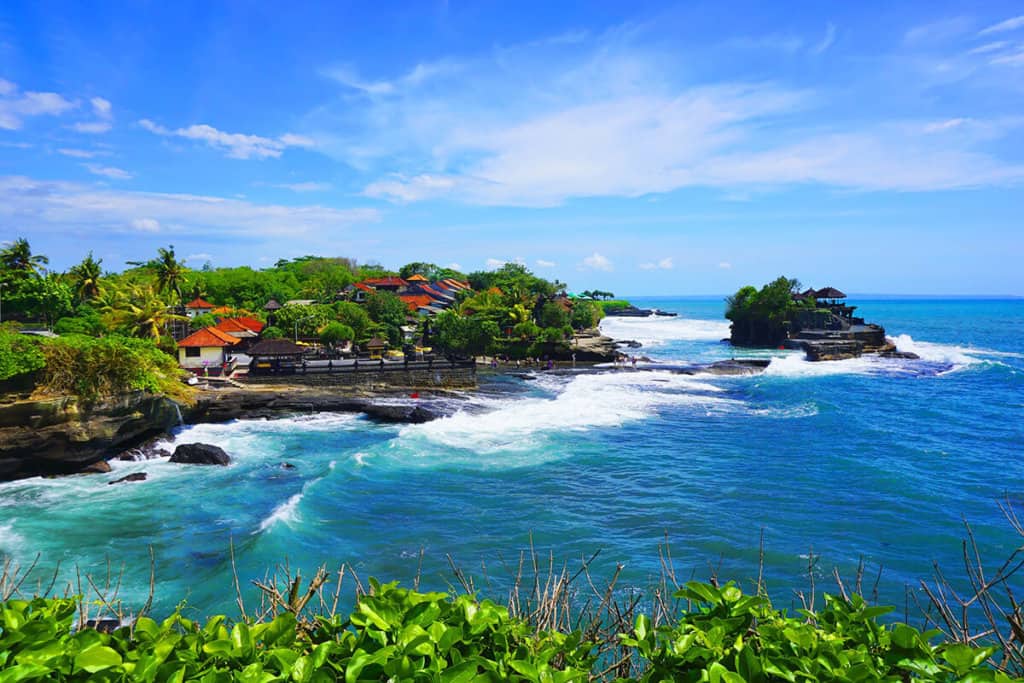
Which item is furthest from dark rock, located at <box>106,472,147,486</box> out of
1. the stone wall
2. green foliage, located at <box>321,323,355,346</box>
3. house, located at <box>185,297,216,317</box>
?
house, located at <box>185,297,216,317</box>

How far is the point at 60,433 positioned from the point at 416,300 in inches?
2264

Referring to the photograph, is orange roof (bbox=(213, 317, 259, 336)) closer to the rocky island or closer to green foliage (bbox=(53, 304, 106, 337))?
green foliage (bbox=(53, 304, 106, 337))

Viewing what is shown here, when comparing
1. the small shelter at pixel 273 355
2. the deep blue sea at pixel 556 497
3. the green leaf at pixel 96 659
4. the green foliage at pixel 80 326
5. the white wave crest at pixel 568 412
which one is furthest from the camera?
the green foliage at pixel 80 326

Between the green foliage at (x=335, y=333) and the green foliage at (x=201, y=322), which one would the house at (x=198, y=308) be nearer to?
the green foliage at (x=201, y=322)

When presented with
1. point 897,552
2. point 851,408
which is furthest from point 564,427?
point 851,408

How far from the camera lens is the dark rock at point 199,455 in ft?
71.7

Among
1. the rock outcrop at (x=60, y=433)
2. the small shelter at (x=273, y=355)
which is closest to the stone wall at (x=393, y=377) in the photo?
the small shelter at (x=273, y=355)

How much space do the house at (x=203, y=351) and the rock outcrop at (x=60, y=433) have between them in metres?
16.9

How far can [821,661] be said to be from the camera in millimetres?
3059

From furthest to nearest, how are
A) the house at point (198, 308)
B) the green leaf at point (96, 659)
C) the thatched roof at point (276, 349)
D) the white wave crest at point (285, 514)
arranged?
the house at point (198, 308) → the thatched roof at point (276, 349) → the white wave crest at point (285, 514) → the green leaf at point (96, 659)

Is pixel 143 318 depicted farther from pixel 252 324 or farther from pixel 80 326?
pixel 252 324

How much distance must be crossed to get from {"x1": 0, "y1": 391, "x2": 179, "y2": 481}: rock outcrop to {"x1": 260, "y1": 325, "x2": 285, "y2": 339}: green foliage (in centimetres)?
2622

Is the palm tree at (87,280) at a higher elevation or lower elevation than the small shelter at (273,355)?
higher

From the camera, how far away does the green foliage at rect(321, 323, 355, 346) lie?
49844 millimetres
